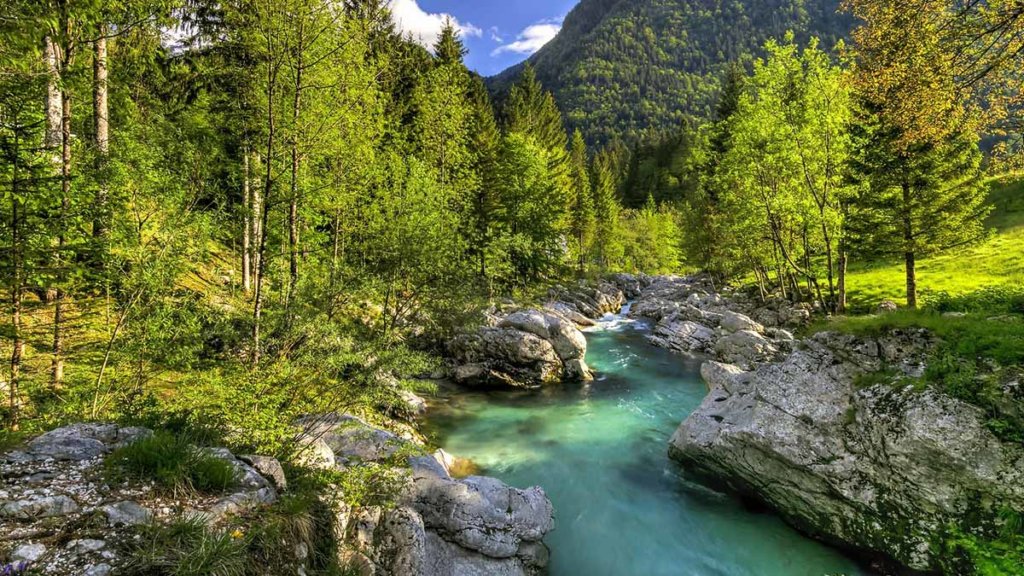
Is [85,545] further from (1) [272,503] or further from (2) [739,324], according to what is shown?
(2) [739,324]

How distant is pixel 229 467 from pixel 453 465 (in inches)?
300

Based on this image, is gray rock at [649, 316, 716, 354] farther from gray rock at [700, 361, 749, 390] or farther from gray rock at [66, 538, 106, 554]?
gray rock at [66, 538, 106, 554]

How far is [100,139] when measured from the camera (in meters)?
9.43

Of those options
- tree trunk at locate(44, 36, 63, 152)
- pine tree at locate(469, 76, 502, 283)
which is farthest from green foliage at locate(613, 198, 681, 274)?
tree trunk at locate(44, 36, 63, 152)

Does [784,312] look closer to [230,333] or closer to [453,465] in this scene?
[453,465]

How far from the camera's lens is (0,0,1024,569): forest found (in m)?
6.28

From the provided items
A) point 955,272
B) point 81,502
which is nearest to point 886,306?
point 955,272

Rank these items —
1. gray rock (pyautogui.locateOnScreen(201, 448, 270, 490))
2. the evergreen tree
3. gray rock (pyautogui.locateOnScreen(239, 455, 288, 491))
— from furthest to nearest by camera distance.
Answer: the evergreen tree → gray rock (pyautogui.locateOnScreen(239, 455, 288, 491)) → gray rock (pyautogui.locateOnScreen(201, 448, 270, 490))

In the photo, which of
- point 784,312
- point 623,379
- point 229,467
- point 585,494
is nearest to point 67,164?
point 229,467

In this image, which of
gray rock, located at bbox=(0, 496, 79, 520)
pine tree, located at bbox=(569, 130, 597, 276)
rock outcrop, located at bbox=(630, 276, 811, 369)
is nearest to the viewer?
gray rock, located at bbox=(0, 496, 79, 520)

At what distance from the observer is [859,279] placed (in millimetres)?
30594

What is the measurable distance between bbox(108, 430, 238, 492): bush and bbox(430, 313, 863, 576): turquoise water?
6.55m

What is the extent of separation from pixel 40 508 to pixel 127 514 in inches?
25.5

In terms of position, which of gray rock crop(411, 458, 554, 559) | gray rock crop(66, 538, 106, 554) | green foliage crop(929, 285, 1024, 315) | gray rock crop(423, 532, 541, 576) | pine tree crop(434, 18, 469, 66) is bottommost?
gray rock crop(423, 532, 541, 576)
